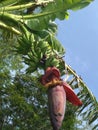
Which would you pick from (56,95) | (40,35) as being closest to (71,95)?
(56,95)

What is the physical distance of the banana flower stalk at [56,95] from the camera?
2119 mm

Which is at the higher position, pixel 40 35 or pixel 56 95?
pixel 40 35

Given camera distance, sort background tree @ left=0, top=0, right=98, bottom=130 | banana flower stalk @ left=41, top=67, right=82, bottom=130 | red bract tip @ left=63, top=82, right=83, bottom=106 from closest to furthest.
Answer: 1. banana flower stalk @ left=41, top=67, right=82, bottom=130
2. red bract tip @ left=63, top=82, right=83, bottom=106
3. background tree @ left=0, top=0, right=98, bottom=130

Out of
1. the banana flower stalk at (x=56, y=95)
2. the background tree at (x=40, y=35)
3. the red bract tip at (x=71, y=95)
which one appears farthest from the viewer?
the background tree at (x=40, y=35)

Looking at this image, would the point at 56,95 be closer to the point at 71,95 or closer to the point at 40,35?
the point at 71,95

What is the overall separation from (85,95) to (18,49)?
103cm

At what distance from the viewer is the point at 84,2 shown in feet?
12.0

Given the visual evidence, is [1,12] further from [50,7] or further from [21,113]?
[21,113]

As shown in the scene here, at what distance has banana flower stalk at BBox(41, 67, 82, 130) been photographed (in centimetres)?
212

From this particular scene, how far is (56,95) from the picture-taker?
2.23m

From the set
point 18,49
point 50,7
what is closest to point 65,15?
point 50,7

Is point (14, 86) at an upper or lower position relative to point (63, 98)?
upper

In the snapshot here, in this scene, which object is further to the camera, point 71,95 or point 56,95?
point 71,95

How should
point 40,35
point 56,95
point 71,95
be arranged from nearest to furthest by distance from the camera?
point 56,95, point 71,95, point 40,35
